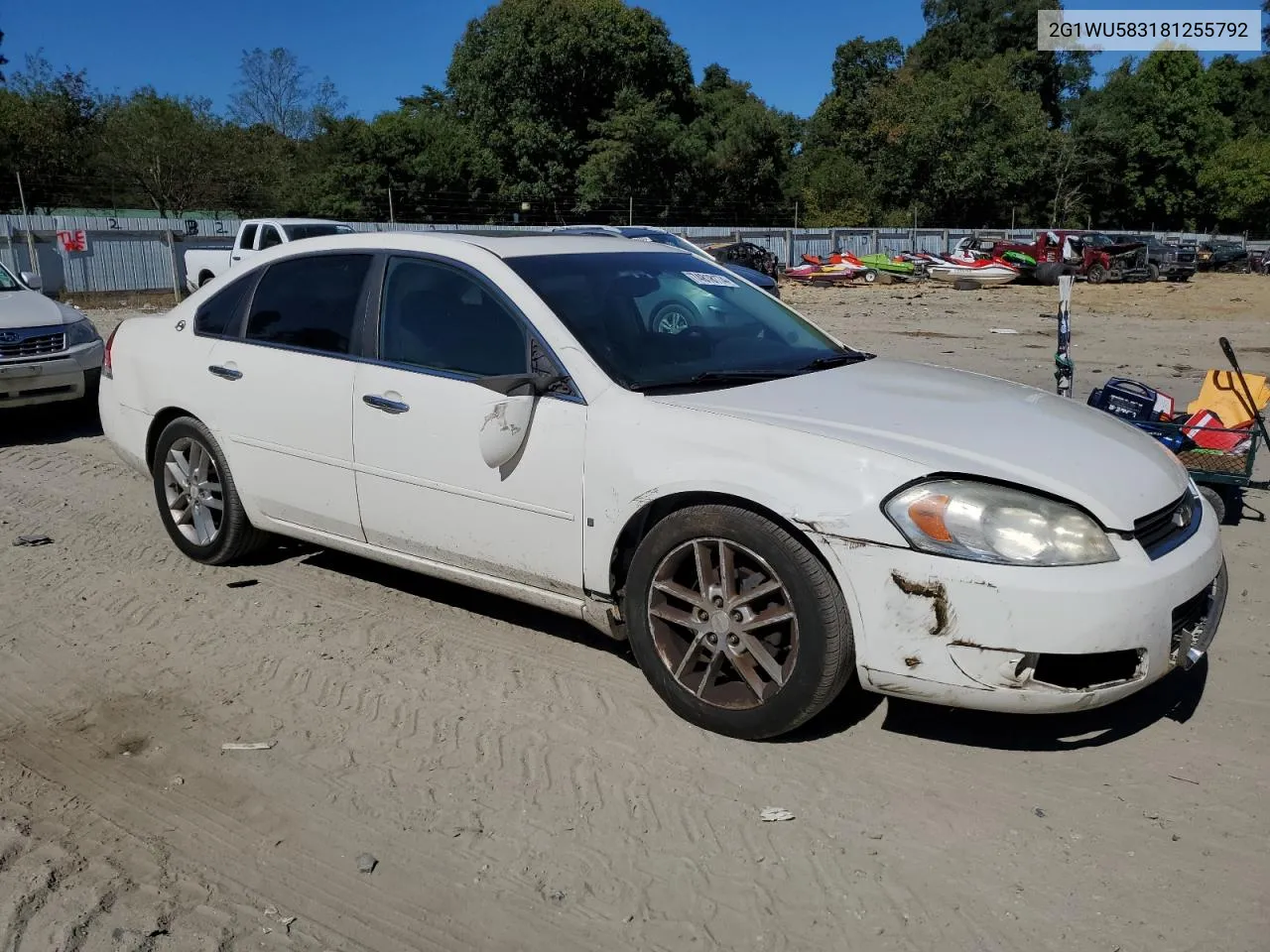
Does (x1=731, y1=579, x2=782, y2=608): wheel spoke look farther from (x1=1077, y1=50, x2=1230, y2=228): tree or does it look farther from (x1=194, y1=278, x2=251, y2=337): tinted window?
(x1=1077, y1=50, x2=1230, y2=228): tree

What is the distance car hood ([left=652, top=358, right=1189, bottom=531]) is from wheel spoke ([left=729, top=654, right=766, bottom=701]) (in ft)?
2.52

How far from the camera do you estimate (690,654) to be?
354 cm

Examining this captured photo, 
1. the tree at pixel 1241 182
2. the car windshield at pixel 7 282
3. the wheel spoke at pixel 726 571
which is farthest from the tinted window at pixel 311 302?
the tree at pixel 1241 182

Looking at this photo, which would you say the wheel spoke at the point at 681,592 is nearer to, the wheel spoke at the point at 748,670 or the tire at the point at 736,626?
the tire at the point at 736,626

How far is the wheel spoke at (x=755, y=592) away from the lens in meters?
3.31

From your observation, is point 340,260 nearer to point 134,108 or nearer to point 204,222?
point 204,222

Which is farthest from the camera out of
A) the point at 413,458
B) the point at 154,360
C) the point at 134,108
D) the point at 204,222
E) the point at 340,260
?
the point at 134,108

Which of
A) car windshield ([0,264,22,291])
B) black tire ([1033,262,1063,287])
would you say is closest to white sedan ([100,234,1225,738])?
car windshield ([0,264,22,291])

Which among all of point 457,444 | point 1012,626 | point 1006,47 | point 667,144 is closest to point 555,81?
point 667,144

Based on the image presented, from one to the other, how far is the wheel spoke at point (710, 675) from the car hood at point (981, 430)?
2.62 feet

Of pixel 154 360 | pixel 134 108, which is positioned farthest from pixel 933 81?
pixel 154 360

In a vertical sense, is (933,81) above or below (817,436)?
above

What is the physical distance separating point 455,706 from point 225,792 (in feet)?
2.75

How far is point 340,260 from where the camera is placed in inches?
182
